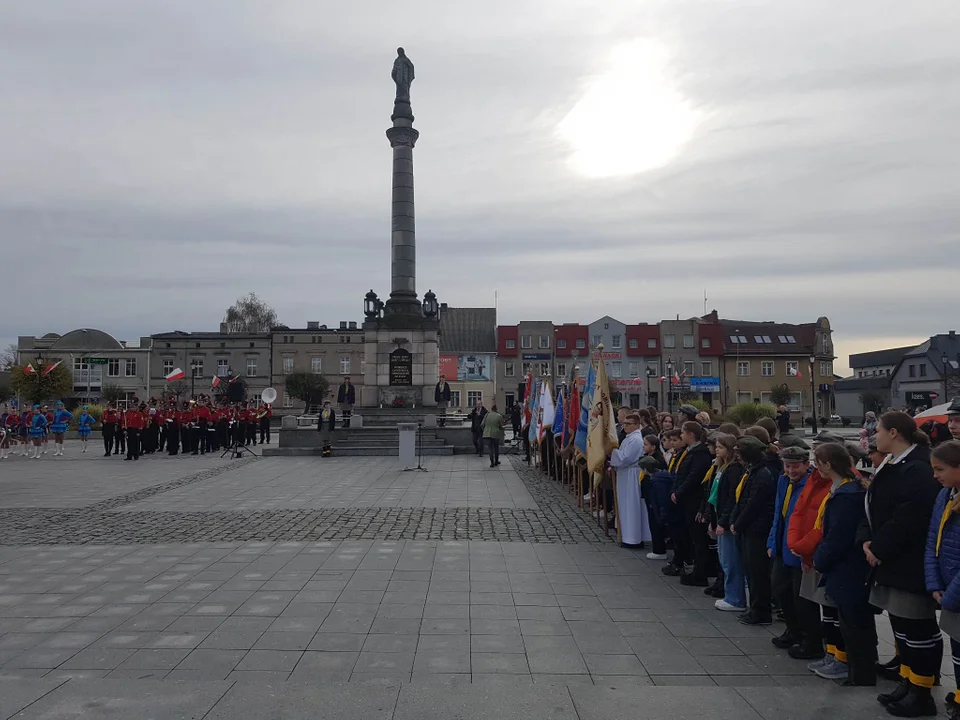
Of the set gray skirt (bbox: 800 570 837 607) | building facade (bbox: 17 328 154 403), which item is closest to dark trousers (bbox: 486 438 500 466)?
gray skirt (bbox: 800 570 837 607)

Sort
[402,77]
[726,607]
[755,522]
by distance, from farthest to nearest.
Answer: [402,77]
[726,607]
[755,522]

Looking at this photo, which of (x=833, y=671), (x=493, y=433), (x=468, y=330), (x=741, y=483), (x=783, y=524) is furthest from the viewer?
(x=468, y=330)

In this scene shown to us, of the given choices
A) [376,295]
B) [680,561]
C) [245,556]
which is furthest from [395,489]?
[376,295]

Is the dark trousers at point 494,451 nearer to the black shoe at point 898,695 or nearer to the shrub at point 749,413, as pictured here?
the black shoe at point 898,695

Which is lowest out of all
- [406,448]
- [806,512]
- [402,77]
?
[406,448]

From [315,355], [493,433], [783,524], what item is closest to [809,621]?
[783,524]

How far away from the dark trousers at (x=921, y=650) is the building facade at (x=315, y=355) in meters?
70.2

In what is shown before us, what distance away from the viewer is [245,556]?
29.6ft

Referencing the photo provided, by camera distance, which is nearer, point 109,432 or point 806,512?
point 806,512

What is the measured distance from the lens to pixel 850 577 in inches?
199

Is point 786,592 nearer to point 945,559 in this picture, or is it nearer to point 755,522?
point 755,522

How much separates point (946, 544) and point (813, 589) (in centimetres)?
129

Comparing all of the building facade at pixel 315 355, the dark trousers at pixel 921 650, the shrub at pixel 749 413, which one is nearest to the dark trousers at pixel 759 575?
the dark trousers at pixel 921 650

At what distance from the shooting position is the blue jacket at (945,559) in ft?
13.6
